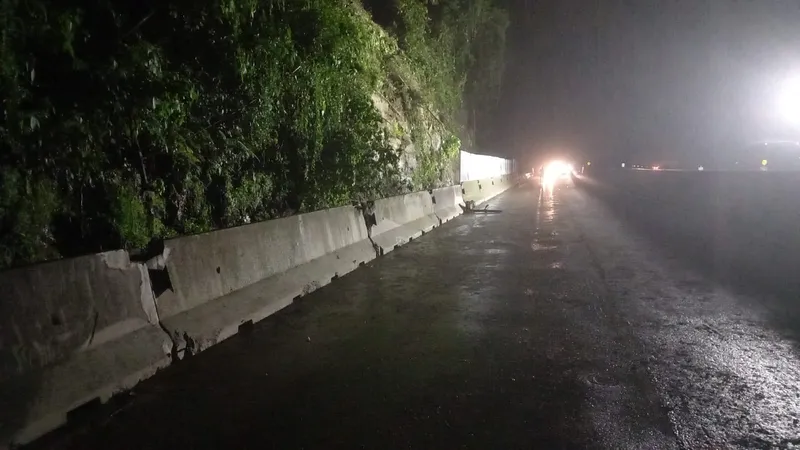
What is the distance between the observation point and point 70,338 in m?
4.42

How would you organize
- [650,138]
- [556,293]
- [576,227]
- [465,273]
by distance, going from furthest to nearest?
[650,138] < [576,227] < [465,273] < [556,293]

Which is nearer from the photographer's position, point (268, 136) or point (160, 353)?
point (160, 353)

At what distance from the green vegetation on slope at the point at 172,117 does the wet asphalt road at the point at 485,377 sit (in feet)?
5.49

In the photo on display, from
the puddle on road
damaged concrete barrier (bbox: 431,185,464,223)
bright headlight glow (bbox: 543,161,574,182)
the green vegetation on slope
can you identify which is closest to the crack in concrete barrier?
the green vegetation on slope

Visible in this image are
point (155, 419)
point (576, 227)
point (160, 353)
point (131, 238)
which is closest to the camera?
point (155, 419)

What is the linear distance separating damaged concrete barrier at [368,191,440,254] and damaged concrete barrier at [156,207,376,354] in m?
2.12

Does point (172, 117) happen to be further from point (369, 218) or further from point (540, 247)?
point (540, 247)

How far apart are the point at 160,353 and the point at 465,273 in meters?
5.27

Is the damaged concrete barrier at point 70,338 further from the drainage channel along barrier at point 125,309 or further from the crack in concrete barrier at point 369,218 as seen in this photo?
the crack in concrete barrier at point 369,218

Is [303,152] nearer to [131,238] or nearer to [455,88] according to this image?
[131,238]

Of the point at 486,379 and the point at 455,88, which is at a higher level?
the point at 455,88

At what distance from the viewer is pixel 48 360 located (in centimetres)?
421

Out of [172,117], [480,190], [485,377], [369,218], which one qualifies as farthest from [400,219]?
[480,190]

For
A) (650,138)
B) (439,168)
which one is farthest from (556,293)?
(650,138)
